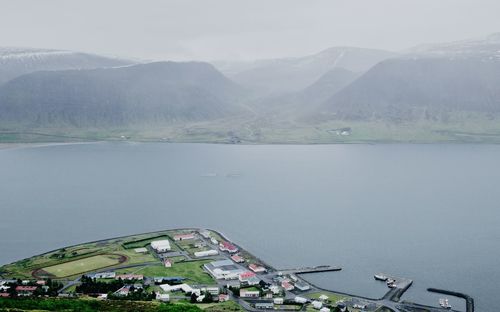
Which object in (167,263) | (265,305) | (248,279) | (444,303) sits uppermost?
(167,263)

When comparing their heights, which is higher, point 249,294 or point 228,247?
point 228,247

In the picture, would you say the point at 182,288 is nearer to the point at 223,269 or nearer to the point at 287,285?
the point at 223,269

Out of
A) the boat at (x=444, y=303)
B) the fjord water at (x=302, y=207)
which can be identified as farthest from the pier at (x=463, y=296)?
the boat at (x=444, y=303)

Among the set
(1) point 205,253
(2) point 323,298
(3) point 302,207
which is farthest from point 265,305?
(3) point 302,207

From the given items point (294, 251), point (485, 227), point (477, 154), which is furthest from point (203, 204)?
point (477, 154)

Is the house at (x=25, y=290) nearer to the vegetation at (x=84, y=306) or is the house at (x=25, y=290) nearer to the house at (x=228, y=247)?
the vegetation at (x=84, y=306)

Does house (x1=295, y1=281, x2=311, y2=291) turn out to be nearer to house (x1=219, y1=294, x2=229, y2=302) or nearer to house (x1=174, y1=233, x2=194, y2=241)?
house (x1=219, y1=294, x2=229, y2=302)
